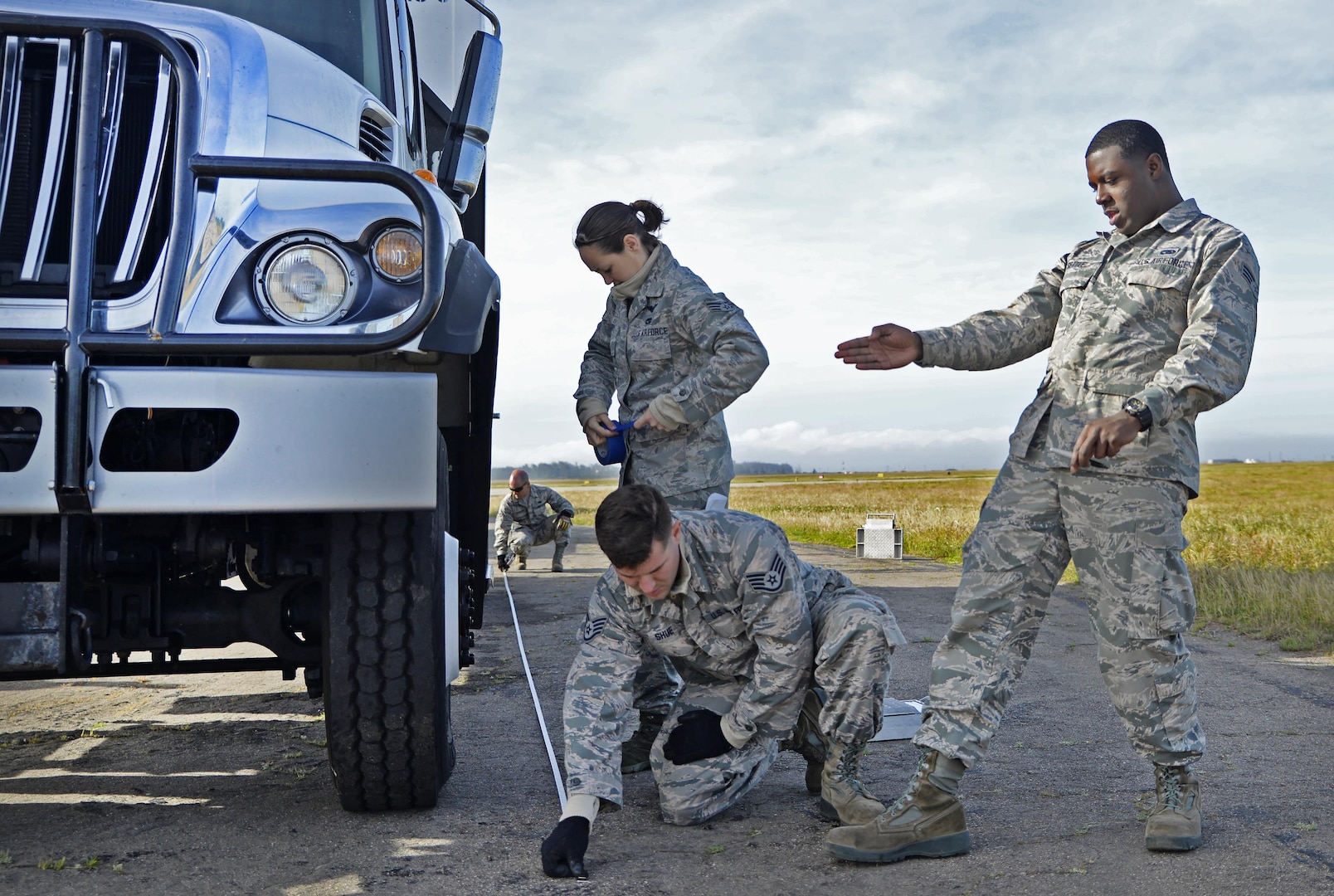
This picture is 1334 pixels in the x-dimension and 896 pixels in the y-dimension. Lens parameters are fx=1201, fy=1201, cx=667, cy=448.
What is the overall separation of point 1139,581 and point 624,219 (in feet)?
6.46

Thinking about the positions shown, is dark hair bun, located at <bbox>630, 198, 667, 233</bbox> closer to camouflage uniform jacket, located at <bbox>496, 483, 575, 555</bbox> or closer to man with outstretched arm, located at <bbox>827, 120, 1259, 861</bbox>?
man with outstretched arm, located at <bbox>827, 120, 1259, 861</bbox>

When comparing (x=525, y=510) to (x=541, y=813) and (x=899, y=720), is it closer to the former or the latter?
(x=899, y=720)

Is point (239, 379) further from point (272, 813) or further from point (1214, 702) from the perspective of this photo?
point (1214, 702)

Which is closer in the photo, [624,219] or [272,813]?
[272,813]

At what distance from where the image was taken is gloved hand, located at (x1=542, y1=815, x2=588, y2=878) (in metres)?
2.88

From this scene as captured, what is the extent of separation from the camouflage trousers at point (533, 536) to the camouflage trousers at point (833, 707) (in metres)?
9.84

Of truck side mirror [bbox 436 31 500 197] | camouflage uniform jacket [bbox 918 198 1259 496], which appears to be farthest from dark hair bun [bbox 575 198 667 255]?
camouflage uniform jacket [bbox 918 198 1259 496]

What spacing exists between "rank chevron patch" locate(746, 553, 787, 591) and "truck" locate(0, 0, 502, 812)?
83 cm

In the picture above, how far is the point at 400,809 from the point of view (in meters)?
3.46

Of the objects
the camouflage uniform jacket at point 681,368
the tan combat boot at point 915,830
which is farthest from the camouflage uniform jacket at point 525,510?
the tan combat boot at point 915,830

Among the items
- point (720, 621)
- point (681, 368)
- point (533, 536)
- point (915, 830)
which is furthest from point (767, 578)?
point (533, 536)

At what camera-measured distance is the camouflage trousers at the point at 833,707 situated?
11.1 ft

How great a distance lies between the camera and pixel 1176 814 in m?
3.04

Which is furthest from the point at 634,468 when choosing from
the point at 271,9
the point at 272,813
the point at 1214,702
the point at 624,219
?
the point at 1214,702
